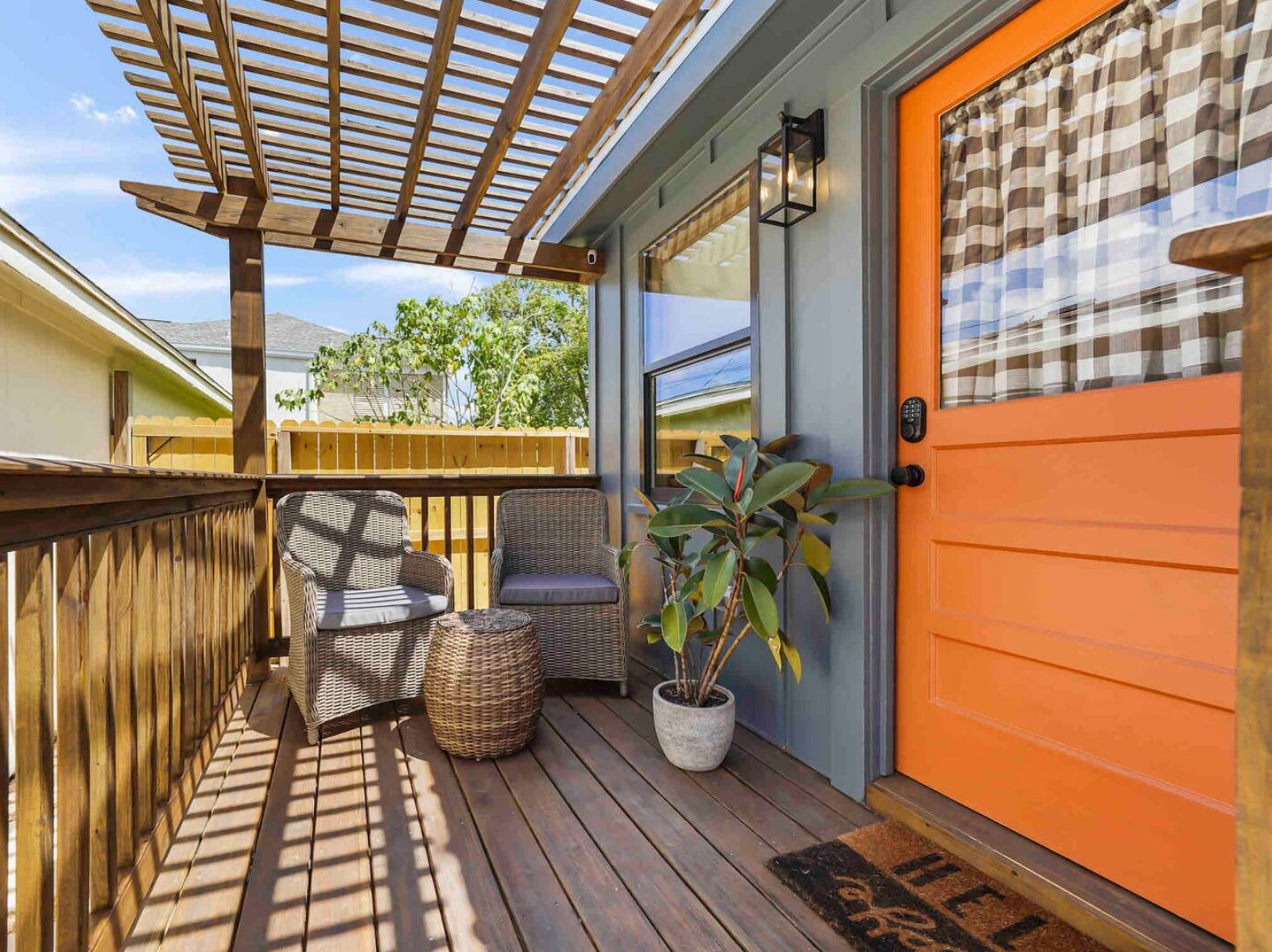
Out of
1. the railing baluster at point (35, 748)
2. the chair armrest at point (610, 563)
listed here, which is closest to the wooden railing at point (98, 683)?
the railing baluster at point (35, 748)

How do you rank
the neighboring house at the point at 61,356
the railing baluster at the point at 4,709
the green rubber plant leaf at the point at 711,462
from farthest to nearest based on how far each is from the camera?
the neighboring house at the point at 61,356 → the green rubber plant leaf at the point at 711,462 → the railing baluster at the point at 4,709

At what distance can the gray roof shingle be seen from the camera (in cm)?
1210

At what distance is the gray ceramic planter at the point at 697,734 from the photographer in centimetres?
228

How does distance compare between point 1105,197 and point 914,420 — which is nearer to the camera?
point 1105,197

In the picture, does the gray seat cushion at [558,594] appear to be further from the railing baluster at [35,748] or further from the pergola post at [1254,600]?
the pergola post at [1254,600]

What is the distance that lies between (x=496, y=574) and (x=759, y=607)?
1.59 m

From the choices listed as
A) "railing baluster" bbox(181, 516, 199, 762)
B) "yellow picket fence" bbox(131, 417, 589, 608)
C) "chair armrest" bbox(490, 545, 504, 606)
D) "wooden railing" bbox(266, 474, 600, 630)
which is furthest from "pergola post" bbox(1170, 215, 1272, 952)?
"yellow picket fence" bbox(131, 417, 589, 608)

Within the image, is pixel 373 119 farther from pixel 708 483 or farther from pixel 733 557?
pixel 733 557

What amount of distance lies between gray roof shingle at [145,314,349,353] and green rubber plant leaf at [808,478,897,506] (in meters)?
11.1

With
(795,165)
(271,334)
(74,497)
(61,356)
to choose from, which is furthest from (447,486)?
(271,334)

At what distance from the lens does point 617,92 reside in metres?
2.58

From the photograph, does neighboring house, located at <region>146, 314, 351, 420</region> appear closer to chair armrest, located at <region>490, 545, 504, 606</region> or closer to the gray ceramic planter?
chair armrest, located at <region>490, 545, 504, 606</region>

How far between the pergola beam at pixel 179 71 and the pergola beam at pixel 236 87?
95 mm

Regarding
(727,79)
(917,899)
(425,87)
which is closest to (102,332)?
(425,87)
